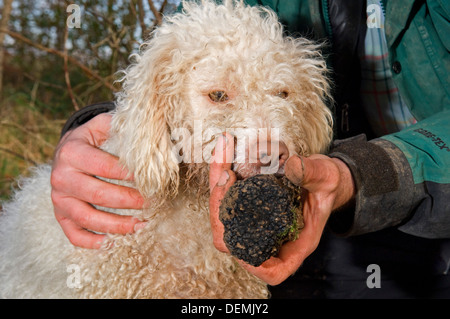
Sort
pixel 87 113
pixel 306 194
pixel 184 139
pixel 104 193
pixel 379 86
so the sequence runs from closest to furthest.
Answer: pixel 306 194 < pixel 184 139 < pixel 104 193 < pixel 87 113 < pixel 379 86

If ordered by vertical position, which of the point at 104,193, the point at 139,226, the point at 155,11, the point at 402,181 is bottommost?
the point at 139,226

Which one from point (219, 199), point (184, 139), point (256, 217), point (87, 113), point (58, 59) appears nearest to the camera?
point (256, 217)

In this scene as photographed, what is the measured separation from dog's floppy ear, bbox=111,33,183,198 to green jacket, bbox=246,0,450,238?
1.95 feet

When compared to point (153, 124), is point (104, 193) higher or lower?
lower

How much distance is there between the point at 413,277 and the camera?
8.04 ft

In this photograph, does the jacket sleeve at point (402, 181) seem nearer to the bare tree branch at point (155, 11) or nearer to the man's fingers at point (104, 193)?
the man's fingers at point (104, 193)

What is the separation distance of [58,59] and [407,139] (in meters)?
4.43

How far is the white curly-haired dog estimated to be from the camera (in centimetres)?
152

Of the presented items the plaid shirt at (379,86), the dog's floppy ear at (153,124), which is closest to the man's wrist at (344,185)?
the dog's floppy ear at (153,124)

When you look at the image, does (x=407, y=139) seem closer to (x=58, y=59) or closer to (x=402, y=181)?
(x=402, y=181)

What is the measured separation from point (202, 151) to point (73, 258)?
2.33 ft

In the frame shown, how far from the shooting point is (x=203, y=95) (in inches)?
60.9

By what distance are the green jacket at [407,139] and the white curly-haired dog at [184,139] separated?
25 centimetres

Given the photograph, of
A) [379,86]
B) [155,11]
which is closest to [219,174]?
[379,86]
